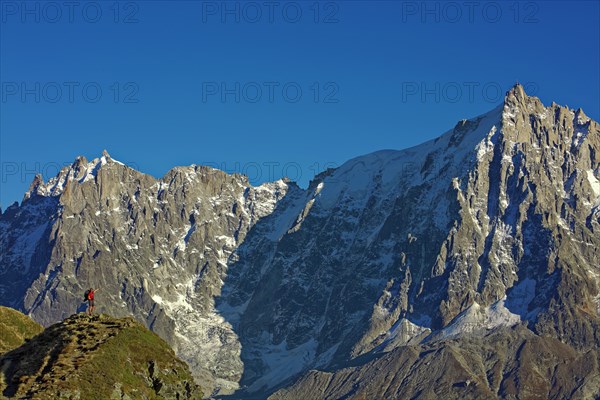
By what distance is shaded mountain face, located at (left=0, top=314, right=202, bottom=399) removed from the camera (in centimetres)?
9831

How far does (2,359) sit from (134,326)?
1282 cm

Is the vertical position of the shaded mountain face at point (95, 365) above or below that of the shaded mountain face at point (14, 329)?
below

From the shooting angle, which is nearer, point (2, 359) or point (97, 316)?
point (2, 359)

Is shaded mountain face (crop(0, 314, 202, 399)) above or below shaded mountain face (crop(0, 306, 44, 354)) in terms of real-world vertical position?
below

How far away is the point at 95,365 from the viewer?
10175 cm

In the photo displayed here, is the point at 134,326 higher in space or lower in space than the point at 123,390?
higher

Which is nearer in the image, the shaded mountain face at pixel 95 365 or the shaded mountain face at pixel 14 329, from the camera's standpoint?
the shaded mountain face at pixel 95 365

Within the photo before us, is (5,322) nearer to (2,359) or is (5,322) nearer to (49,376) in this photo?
(2,359)

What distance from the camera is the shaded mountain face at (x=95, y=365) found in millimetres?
98312

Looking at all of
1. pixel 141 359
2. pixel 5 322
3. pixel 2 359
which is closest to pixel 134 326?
pixel 141 359

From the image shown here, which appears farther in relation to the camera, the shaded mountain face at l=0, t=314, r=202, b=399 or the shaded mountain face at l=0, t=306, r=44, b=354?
the shaded mountain face at l=0, t=306, r=44, b=354

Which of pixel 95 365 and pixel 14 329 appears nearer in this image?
pixel 95 365

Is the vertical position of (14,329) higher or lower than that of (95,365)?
higher

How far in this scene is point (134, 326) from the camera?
368ft
